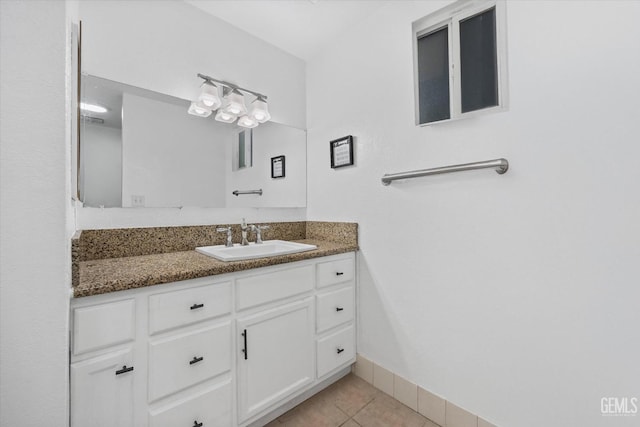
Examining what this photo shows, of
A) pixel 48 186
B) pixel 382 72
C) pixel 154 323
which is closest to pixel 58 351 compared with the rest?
pixel 154 323

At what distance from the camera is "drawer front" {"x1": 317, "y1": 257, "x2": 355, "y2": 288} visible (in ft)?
5.35

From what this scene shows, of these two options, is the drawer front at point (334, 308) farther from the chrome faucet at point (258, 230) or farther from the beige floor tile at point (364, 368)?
the chrome faucet at point (258, 230)

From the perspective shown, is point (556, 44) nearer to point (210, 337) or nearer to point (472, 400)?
point (472, 400)

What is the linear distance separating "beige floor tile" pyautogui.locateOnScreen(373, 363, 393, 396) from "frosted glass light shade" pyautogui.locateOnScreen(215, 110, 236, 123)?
1917 mm

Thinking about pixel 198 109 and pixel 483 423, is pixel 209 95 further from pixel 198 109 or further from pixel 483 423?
pixel 483 423

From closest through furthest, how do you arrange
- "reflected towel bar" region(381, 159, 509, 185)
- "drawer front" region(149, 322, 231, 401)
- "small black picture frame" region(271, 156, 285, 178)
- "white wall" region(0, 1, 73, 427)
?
"white wall" region(0, 1, 73, 427), "drawer front" region(149, 322, 231, 401), "reflected towel bar" region(381, 159, 509, 185), "small black picture frame" region(271, 156, 285, 178)

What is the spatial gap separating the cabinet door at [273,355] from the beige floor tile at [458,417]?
2.45 feet

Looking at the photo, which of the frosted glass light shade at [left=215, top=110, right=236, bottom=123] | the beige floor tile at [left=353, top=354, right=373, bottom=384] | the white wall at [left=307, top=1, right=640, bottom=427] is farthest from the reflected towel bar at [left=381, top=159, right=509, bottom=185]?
the beige floor tile at [left=353, top=354, right=373, bottom=384]

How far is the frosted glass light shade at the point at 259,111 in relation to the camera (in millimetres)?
1880

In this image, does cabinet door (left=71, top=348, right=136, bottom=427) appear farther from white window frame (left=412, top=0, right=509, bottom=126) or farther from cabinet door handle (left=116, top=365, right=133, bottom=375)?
white window frame (left=412, top=0, right=509, bottom=126)

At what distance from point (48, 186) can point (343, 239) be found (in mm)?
1542

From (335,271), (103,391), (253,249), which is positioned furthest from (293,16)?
(103,391)

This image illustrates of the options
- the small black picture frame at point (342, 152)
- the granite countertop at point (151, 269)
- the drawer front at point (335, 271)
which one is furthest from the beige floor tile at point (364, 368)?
the small black picture frame at point (342, 152)

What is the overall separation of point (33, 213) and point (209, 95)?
3.87 ft
